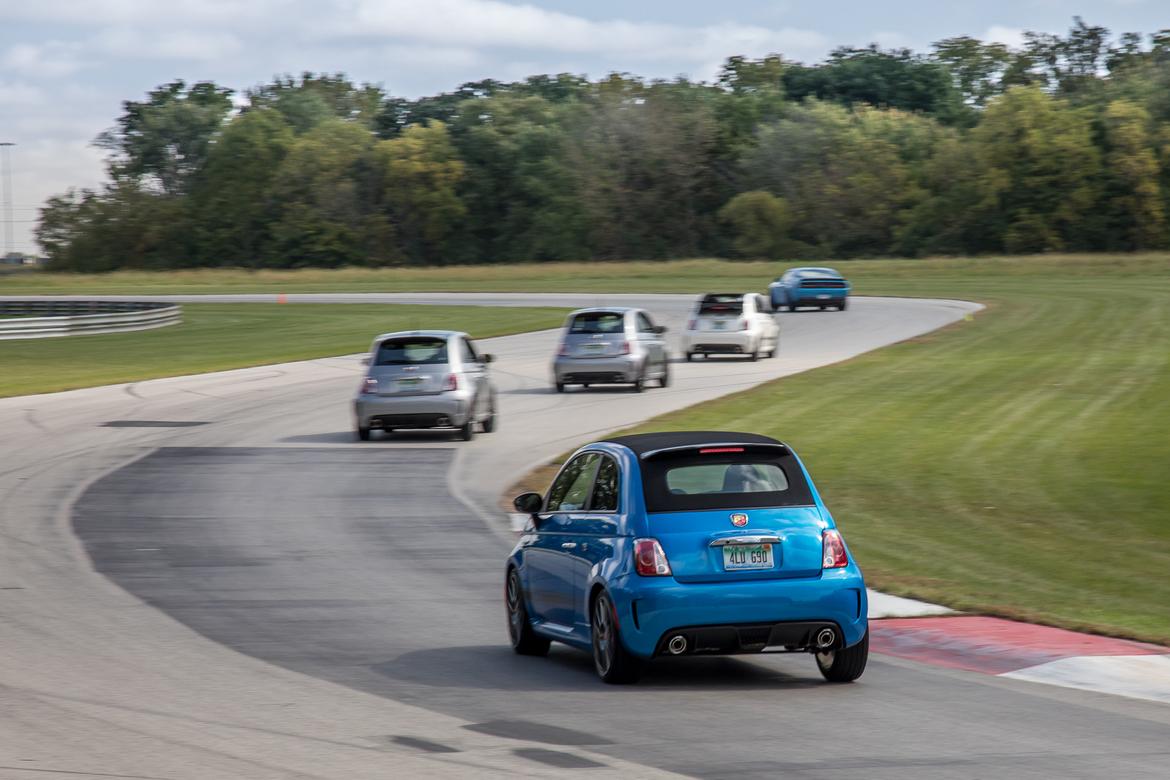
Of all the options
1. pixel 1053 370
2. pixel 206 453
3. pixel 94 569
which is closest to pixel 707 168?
pixel 1053 370

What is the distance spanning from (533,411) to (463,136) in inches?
4276

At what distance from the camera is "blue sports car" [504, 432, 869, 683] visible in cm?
904

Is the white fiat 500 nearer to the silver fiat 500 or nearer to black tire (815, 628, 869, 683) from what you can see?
the silver fiat 500

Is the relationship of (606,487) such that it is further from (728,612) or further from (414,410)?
(414,410)

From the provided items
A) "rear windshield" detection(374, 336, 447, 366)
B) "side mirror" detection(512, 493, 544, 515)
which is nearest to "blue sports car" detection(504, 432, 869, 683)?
"side mirror" detection(512, 493, 544, 515)

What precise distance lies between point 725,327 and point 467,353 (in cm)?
1401

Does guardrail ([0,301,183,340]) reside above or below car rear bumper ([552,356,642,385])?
below

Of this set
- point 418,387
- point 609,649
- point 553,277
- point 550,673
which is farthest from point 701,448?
point 553,277

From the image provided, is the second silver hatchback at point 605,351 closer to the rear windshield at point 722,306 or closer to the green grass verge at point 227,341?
the rear windshield at point 722,306

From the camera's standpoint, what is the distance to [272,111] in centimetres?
14725

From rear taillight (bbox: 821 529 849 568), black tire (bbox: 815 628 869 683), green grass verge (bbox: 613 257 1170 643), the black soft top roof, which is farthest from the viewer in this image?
green grass verge (bbox: 613 257 1170 643)

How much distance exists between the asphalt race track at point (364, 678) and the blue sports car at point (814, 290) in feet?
122

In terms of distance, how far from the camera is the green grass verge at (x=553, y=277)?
283 feet

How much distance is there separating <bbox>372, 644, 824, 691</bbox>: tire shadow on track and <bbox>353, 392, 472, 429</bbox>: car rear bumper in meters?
14.3
